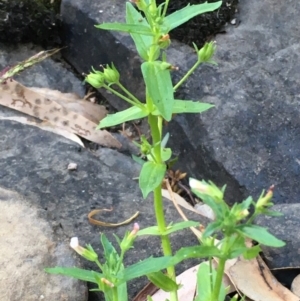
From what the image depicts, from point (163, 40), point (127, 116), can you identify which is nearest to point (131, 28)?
point (163, 40)

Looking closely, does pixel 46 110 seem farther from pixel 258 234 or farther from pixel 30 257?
pixel 258 234

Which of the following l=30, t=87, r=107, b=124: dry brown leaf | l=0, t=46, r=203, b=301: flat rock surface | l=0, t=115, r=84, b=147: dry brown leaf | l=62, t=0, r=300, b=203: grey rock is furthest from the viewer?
l=30, t=87, r=107, b=124: dry brown leaf

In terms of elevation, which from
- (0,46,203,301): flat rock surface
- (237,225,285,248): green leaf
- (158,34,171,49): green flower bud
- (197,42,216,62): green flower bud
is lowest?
(0,46,203,301): flat rock surface

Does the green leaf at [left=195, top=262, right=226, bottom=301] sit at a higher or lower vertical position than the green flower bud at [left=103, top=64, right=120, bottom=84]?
lower

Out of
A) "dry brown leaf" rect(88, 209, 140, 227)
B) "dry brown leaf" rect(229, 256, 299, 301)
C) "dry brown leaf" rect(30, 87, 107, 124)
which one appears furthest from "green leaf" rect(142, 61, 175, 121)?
"dry brown leaf" rect(30, 87, 107, 124)

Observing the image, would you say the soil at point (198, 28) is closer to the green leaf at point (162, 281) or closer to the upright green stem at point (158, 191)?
the upright green stem at point (158, 191)

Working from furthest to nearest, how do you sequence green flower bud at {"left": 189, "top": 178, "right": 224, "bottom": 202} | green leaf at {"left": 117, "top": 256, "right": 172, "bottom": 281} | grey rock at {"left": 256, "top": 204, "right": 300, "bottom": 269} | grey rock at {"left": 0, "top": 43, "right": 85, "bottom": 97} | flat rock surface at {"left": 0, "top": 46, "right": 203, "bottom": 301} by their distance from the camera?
1. grey rock at {"left": 0, "top": 43, "right": 85, "bottom": 97}
2. flat rock surface at {"left": 0, "top": 46, "right": 203, "bottom": 301}
3. grey rock at {"left": 256, "top": 204, "right": 300, "bottom": 269}
4. green leaf at {"left": 117, "top": 256, "right": 172, "bottom": 281}
5. green flower bud at {"left": 189, "top": 178, "right": 224, "bottom": 202}

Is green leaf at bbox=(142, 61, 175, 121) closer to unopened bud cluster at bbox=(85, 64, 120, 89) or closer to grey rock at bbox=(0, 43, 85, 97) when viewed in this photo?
unopened bud cluster at bbox=(85, 64, 120, 89)
